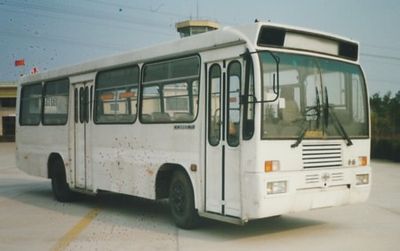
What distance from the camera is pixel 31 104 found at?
15398 mm

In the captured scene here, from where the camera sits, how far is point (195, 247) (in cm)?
820

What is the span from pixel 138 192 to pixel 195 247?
2808 mm

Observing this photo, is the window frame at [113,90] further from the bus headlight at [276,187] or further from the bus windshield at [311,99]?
the bus headlight at [276,187]

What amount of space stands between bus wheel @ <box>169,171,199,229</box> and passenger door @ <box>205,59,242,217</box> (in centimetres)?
51

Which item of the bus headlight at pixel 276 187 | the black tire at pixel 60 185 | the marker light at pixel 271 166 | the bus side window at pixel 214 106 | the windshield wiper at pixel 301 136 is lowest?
the black tire at pixel 60 185

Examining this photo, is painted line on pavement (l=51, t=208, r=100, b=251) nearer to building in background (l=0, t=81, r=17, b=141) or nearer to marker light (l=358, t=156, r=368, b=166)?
marker light (l=358, t=156, r=368, b=166)

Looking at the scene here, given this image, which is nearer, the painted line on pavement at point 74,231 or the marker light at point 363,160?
the painted line on pavement at point 74,231

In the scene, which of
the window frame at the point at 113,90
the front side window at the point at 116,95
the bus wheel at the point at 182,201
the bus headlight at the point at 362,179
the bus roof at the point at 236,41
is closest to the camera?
the bus roof at the point at 236,41

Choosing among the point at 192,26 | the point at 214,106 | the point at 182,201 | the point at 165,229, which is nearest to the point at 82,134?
the point at 165,229

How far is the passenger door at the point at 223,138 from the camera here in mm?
8453

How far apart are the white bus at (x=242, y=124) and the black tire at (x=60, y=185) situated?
2.49 metres

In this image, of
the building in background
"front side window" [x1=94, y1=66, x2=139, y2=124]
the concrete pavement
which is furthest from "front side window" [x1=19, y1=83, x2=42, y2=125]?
the building in background

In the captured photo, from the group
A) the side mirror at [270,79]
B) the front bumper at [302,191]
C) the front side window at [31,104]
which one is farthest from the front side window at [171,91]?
the front side window at [31,104]

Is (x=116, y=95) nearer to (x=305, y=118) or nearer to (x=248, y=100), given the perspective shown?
(x=248, y=100)
